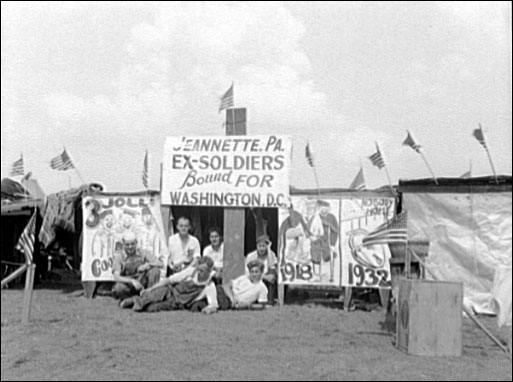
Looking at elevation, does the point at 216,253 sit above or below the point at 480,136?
below

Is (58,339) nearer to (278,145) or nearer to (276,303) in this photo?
(276,303)

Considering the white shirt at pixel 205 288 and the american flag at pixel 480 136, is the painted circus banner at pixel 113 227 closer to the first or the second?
the white shirt at pixel 205 288

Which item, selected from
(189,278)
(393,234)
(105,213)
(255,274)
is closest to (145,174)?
(105,213)

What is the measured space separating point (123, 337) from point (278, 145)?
5.00 metres

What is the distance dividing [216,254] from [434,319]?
5.59 metres

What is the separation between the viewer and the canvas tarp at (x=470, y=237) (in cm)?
1111

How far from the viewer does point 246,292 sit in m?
11.5

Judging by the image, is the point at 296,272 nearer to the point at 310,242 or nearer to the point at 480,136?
the point at 310,242

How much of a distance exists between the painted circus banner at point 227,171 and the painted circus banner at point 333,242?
1.61ft

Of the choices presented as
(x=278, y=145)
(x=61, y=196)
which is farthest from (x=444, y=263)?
(x=61, y=196)

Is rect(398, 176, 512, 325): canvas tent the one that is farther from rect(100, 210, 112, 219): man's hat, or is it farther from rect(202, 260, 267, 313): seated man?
rect(100, 210, 112, 219): man's hat

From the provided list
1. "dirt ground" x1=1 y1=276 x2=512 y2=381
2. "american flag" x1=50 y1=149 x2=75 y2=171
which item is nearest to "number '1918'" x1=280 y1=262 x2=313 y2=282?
"dirt ground" x1=1 y1=276 x2=512 y2=381

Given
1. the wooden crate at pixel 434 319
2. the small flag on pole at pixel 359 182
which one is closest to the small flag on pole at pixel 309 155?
the small flag on pole at pixel 359 182

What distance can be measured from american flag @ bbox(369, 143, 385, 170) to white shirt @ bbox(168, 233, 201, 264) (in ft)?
11.8
